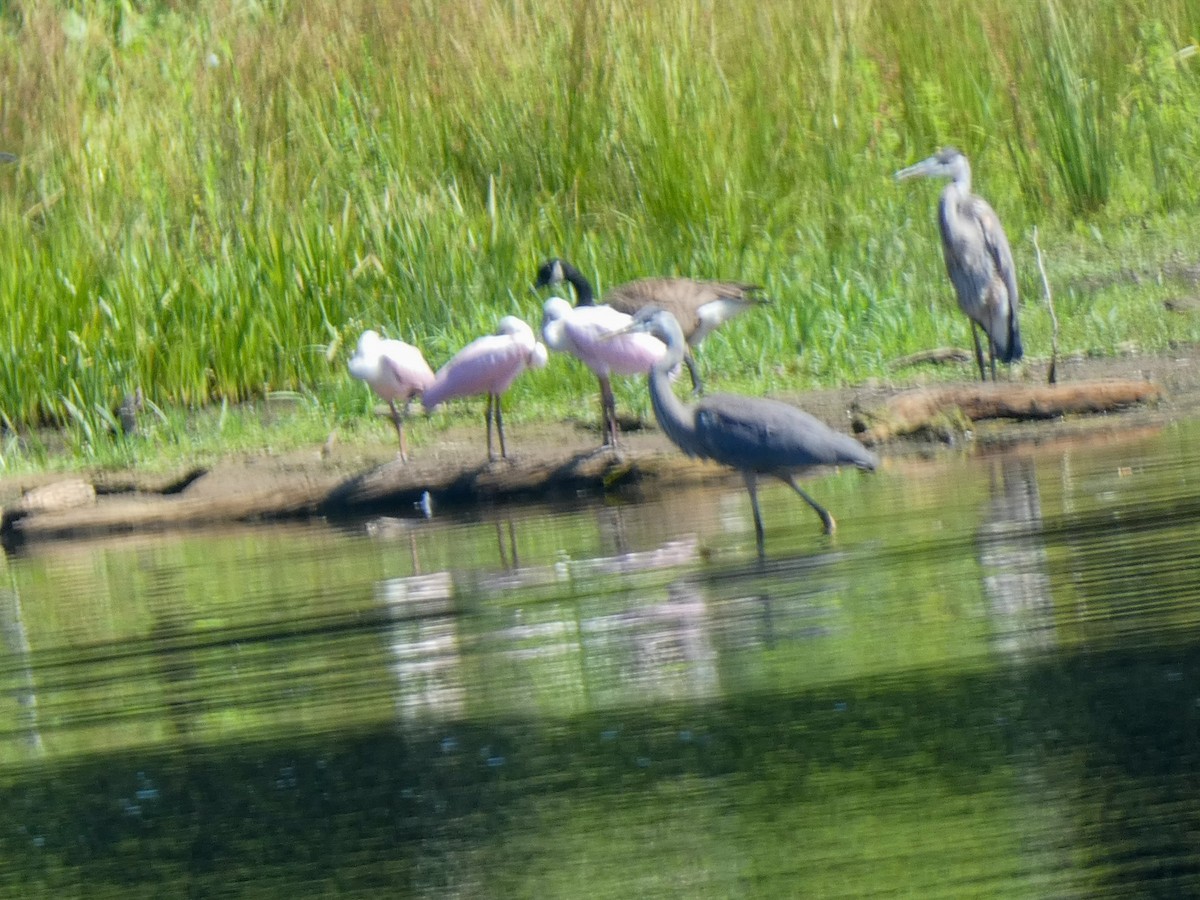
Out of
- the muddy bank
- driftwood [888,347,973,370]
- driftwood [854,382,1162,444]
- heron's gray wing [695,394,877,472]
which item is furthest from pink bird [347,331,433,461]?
heron's gray wing [695,394,877,472]

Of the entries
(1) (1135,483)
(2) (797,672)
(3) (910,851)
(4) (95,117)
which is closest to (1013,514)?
(1) (1135,483)

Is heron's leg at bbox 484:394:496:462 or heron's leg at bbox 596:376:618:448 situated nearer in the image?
heron's leg at bbox 596:376:618:448

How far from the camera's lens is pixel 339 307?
42.1 ft

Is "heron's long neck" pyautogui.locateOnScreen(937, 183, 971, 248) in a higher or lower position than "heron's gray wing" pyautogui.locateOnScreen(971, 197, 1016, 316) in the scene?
higher

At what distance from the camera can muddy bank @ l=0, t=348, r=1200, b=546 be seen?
364 inches

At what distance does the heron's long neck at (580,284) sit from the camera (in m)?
11.6

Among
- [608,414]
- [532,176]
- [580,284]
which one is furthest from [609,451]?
[532,176]

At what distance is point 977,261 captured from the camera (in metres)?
10.9

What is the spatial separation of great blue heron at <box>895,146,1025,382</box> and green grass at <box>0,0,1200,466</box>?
1.94 feet

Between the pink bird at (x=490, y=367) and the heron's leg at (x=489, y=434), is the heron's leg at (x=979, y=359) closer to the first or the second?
the pink bird at (x=490, y=367)

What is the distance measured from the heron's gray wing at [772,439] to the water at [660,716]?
0.23m

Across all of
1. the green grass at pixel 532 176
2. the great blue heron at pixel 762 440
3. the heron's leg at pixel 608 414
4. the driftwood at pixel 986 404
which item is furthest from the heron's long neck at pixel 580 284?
the great blue heron at pixel 762 440

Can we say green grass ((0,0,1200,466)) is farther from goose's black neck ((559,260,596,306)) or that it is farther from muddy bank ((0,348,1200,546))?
muddy bank ((0,348,1200,546))

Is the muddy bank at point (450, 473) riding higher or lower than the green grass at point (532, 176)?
lower
